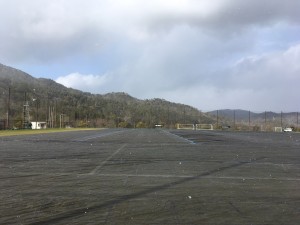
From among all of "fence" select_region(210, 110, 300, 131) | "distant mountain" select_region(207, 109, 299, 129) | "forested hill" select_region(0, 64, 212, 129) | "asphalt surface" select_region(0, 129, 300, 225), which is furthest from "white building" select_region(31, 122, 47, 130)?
"asphalt surface" select_region(0, 129, 300, 225)

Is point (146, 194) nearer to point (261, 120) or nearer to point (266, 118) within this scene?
point (266, 118)

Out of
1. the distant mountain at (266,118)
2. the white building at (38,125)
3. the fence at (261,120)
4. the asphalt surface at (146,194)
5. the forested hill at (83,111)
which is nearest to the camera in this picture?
the asphalt surface at (146,194)

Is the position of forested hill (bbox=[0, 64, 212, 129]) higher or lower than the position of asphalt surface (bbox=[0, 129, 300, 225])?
higher

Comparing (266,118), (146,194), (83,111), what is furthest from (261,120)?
(146,194)

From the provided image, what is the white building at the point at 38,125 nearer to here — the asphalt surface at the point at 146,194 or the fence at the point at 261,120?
the fence at the point at 261,120

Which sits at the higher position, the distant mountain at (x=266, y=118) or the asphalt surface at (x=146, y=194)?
the distant mountain at (x=266, y=118)


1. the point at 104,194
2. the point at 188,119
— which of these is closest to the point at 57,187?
the point at 104,194

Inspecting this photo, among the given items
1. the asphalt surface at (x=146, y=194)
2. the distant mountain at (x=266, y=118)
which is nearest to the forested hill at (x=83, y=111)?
the distant mountain at (x=266, y=118)

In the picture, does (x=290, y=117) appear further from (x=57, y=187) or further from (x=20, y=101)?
(x=57, y=187)

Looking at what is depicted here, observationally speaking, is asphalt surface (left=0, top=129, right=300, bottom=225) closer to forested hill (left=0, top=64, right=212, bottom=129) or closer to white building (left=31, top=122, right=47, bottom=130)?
white building (left=31, top=122, right=47, bottom=130)

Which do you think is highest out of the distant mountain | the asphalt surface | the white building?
the distant mountain

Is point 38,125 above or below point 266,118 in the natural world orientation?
below

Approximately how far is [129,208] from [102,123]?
480 ft

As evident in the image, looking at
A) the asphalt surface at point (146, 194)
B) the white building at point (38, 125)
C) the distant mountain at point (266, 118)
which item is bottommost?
the asphalt surface at point (146, 194)
